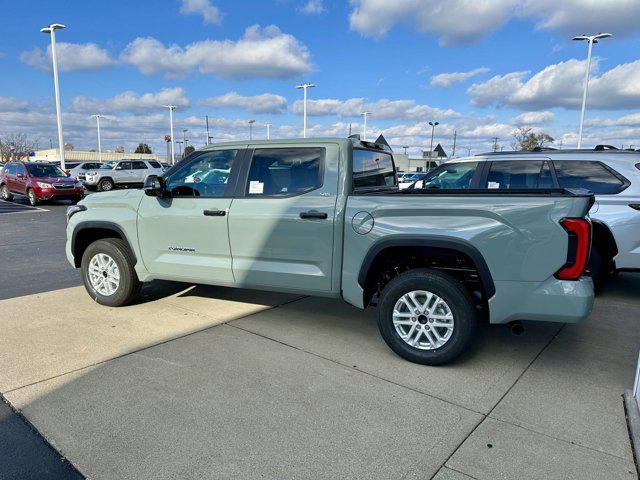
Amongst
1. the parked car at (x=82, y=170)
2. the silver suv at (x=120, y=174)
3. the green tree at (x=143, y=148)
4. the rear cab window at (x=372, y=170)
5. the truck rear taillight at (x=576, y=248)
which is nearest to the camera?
the truck rear taillight at (x=576, y=248)

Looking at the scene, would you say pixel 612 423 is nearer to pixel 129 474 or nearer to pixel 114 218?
pixel 129 474

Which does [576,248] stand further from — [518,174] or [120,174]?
[120,174]

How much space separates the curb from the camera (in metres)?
2.69

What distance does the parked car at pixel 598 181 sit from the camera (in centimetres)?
545

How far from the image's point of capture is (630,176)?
5.50 meters

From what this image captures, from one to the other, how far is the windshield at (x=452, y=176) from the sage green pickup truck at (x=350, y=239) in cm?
155

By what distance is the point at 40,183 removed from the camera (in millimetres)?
17859

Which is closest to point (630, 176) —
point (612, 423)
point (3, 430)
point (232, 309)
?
point (612, 423)

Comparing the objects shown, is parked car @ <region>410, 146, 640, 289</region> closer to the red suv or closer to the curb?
the curb

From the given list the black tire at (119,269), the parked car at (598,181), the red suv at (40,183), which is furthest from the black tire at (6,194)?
the parked car at (598,181)

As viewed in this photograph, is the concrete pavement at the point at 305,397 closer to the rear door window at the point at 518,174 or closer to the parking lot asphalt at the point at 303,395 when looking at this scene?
the parking lot asphalt at the point at 303,395

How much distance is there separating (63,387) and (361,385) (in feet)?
7.12

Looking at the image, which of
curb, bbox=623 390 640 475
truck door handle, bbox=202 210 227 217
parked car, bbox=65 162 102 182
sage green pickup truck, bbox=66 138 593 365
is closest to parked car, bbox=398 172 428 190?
sage green pickup truck, bbox=66 138 593 365

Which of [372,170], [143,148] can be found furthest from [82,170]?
[143,148]
